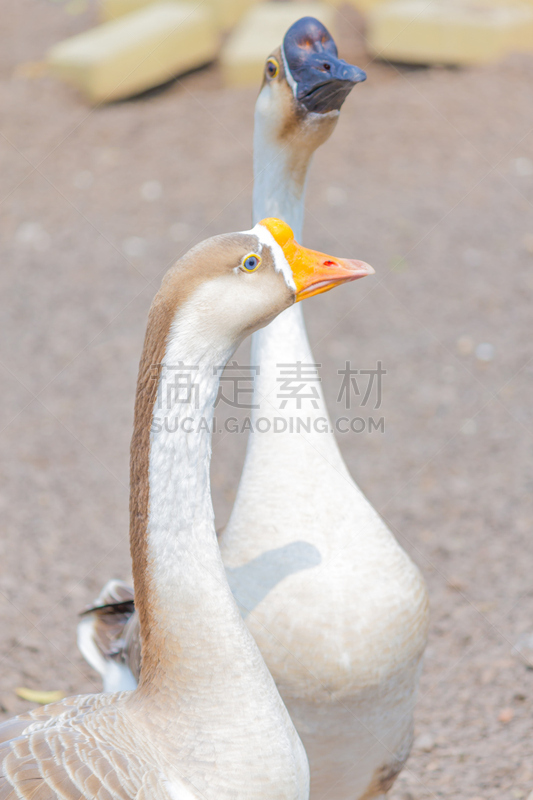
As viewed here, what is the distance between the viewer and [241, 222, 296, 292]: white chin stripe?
2055mm

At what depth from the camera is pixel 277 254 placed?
6.77 feet

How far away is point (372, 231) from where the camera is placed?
7.40 meters

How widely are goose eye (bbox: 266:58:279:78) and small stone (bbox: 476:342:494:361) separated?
12.0 feet

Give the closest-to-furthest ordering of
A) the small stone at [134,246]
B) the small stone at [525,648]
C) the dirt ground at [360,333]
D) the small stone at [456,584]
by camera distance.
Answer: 1. the small stone at [525,648]
2. the dirt ground at [360,333]
3. the small stone at [456,584]
4. the small stone at [134,246]

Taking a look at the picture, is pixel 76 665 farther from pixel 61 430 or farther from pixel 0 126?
pixel 0 126

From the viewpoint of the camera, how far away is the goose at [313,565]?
8.23 feet

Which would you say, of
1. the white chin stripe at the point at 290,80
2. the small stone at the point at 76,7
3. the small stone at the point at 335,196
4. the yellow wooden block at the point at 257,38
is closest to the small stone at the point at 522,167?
the small stone at the point at 335,196

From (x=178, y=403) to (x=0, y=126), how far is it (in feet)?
28.6

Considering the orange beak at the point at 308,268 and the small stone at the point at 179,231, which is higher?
the orange beak at the point at 308,268

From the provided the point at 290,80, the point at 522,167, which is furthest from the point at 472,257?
the point at 290,80

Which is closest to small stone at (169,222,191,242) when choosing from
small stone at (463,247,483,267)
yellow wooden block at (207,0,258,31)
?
small stone at (463,247,483,267)

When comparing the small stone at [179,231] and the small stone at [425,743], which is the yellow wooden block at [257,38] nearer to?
the small stone at [179,231]

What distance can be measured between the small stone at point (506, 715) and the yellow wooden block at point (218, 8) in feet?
34.1

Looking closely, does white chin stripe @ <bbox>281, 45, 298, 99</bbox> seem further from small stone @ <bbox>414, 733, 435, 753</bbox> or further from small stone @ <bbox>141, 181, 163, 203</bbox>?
small stone @ <bbox>141, 181, 163, 203</bbox>
